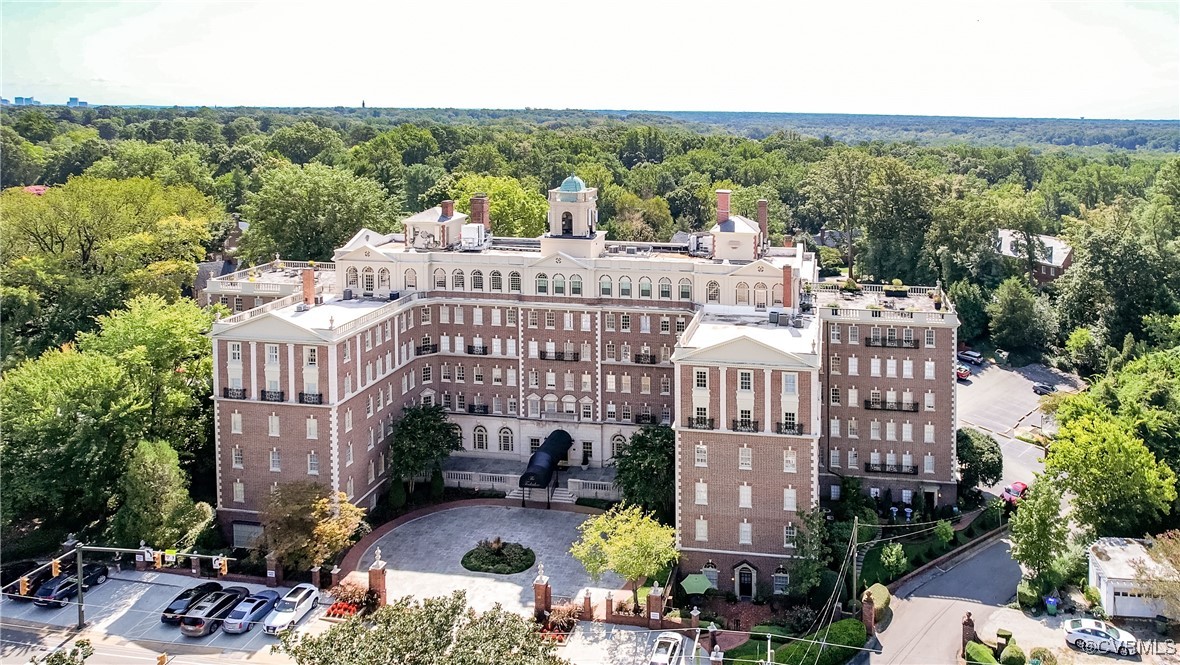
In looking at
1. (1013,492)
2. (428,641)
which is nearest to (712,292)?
(1013,492)

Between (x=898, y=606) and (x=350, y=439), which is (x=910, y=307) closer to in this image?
(x=898, y=606)

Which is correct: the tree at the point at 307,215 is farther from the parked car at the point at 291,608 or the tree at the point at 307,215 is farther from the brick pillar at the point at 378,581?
the brick pillar at the point at 378,581

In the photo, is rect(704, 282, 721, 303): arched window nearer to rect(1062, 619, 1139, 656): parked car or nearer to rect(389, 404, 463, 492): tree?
rect(389, 404, 463, 492): tree

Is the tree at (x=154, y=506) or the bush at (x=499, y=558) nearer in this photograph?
the tree at (x=154, y=506)

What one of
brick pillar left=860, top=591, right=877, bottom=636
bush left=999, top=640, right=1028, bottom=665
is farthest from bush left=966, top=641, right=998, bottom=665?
brick pillar left=860, top=591, right=877, bottom=636

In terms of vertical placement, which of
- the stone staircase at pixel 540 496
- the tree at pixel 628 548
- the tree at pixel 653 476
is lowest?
the stone staircase at pixel 540 496

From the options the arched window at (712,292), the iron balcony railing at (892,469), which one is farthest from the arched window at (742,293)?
the iron balcony railing at (892,469)
